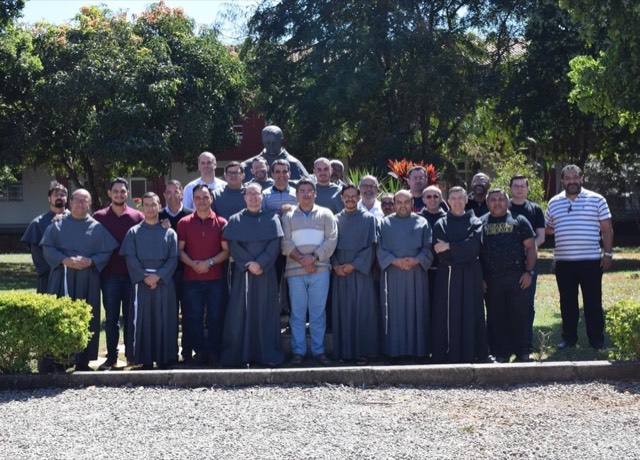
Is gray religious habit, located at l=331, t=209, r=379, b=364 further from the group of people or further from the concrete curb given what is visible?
the concrete curb

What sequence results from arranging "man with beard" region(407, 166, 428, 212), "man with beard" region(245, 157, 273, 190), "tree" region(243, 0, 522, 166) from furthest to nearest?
"tree" region(243, 0, 522, 166)
"man with beard" region(245, 157, 273, 190)
"man with beard" region(407, 166, 428, 212)

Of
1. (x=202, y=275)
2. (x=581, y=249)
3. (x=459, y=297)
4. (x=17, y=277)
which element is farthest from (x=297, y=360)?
(x=17, y=277)

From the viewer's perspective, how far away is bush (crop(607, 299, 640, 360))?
26.6 feet

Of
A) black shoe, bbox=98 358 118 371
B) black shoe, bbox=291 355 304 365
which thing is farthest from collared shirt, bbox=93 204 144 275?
black shoe, bbox=291 355 304 365

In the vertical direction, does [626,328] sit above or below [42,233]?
below

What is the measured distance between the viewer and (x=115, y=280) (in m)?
9.30

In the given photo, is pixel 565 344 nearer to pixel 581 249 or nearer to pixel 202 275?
pixel 581 249

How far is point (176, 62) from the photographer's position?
2236 centimetres

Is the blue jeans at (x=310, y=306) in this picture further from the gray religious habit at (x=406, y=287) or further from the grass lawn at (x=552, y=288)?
the grass lawn at (x=552, y=288)

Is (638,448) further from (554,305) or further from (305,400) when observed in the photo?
(554,305)

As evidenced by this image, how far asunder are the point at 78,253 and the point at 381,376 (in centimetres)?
338

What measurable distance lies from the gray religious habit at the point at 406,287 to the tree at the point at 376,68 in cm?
1227

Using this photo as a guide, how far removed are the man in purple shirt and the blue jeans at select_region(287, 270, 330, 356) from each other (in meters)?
1.73

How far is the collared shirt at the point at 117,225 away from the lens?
30.5 ft
